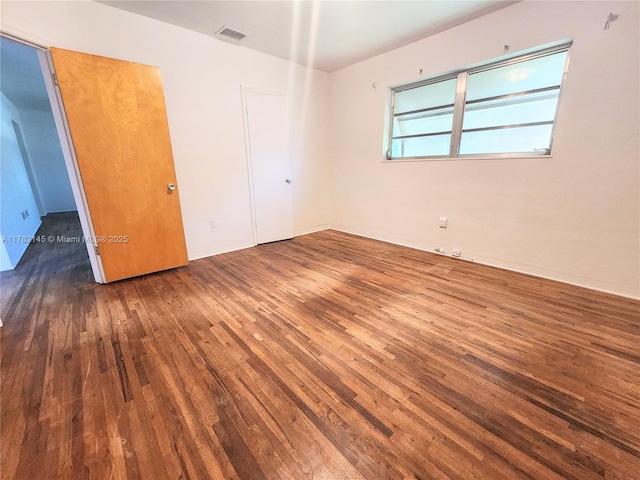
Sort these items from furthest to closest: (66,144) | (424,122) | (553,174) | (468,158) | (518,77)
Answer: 1. (424,122)
2. (468,158)
3. (518,77)
4. (553,174)
5. (66,144)

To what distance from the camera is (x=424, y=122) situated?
369cm

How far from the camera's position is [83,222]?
2709mm

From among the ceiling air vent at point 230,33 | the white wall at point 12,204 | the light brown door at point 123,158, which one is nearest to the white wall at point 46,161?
the white wall at point 12,204

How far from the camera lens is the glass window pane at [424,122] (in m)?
3.42

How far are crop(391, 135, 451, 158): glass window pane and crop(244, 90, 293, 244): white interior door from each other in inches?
69.6

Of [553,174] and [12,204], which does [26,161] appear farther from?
[553,174]

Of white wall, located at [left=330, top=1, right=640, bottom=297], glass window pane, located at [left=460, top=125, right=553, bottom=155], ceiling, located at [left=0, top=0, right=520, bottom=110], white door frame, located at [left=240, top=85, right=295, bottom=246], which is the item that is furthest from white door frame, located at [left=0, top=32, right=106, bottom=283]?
glass window pane, located at [left=460, top=125, right=553, bottom=155]

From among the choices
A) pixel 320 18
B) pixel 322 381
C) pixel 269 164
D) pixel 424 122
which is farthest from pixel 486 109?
pixel 322 381

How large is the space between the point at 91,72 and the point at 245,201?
2.07m

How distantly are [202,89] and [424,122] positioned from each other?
118 inches

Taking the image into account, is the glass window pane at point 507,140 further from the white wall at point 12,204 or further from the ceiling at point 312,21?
the white wall at point 12,204

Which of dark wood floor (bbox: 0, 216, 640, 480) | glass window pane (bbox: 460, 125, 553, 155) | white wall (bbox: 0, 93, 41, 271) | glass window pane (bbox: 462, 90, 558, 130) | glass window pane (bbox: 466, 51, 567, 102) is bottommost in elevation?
dark wood floor (bbox: 0, 216, 640, 480)

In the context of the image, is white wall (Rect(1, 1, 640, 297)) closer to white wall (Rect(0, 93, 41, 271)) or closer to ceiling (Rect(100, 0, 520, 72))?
ceiling (Rect(100, 0, 520, 72))

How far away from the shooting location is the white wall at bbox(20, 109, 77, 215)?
264 inches
